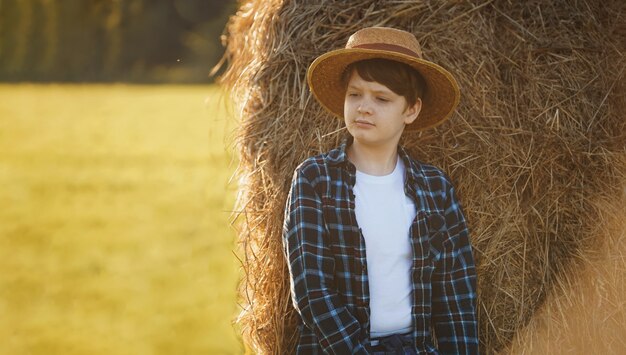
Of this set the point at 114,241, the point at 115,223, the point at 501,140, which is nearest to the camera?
the point at 501,140

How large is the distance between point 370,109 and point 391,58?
7.7 inches

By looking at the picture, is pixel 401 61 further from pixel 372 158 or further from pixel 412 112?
pixel 372 158

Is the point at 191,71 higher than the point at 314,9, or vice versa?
the point at 191,71

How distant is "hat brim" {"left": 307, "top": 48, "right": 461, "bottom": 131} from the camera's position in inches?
110

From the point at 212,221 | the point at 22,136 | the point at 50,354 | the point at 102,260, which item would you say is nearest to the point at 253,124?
the point at 50,354

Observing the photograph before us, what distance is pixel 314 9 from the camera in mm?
3660

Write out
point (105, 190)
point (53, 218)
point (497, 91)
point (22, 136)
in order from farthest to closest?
point (22, 136)
point (105, 190)
point (53, 218)
point (497, 91)

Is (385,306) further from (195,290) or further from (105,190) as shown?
(105,190)

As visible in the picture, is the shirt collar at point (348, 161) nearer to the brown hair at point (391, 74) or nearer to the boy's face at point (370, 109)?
the boy's face at point (370, 109)

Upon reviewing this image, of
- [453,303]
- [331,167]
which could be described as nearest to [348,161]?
[331,167]

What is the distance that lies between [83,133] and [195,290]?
28.8 feet

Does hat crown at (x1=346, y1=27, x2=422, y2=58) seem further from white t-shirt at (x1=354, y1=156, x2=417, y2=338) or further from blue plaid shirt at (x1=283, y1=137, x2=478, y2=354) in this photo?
white t-shirt at (x1=354, y1=156, x2=417, y2=338)

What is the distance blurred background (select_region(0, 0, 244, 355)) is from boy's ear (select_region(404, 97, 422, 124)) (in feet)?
3.81

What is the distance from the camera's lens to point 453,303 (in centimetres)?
296
